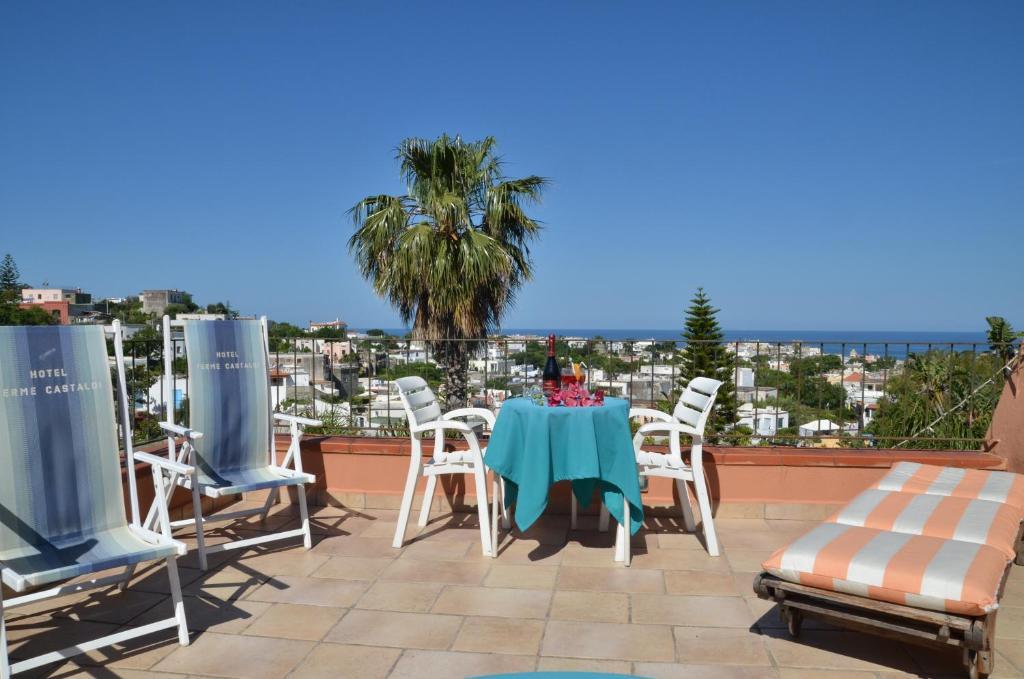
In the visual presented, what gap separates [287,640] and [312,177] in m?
26.4

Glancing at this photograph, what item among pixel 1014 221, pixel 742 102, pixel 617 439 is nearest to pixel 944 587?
pixel 617 439

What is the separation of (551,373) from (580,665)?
5.89ft

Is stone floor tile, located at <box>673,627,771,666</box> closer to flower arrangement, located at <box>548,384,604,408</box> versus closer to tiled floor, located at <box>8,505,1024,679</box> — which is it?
tiled floor, located at <box>8,505,1024,679</box>

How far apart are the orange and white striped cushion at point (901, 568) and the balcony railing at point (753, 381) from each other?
2.01 meters

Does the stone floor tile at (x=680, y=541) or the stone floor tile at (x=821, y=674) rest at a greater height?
the stone floor tile at (x=821, y=674)

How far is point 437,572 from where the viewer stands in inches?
133

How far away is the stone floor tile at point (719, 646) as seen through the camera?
2.41 meters

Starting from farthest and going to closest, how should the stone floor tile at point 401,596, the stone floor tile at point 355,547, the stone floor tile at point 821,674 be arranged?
the stone floor tile at point 355,547 < the stone floor tile at point 401,596 < the stone floor tile at point 821,674

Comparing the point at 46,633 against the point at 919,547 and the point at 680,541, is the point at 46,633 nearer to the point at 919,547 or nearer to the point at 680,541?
the point at 680,541

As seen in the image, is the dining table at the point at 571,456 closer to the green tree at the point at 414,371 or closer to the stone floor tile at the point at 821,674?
the stone floor tile at the point at 821,674

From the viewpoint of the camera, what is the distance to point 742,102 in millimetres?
23531

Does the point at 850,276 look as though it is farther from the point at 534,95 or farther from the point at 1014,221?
the point at 534,95

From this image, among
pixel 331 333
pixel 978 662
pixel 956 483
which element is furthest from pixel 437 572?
pixel 956 483

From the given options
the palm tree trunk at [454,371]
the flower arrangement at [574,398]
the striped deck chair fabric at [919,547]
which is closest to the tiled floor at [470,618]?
the striped deck chair fabric at [919,547]
